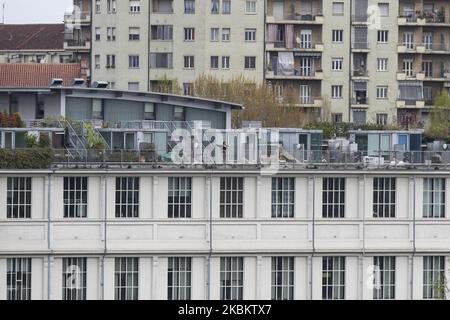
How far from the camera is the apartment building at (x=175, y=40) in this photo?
81.7 m

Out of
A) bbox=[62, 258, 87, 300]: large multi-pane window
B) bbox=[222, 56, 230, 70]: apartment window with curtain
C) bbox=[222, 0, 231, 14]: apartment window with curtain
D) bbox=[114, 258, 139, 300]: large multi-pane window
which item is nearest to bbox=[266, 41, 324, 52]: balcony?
bbox=[222, 56, 230, 70]: apartment window with curtain

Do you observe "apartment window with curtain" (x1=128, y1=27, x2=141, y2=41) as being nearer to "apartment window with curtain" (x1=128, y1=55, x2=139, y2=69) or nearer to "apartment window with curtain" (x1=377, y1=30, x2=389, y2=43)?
"apartment window with curtain" (x1=128, y1=55, x2=139, y2=69)

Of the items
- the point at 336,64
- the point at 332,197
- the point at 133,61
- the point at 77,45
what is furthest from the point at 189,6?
the point at 332,197

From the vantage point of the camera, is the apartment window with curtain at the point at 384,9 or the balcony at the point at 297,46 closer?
the balcony at the point at 297,46

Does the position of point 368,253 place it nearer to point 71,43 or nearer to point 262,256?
point 262,256

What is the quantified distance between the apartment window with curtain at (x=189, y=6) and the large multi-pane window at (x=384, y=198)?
44060 mm

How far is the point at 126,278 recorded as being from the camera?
123ft

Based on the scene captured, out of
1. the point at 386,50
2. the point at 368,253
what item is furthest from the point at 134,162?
the point at 386,50

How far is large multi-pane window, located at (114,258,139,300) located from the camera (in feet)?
123

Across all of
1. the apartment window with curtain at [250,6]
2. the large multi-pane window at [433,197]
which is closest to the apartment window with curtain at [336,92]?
the apartment window with curtain at [250,6]

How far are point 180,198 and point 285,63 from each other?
45.2m

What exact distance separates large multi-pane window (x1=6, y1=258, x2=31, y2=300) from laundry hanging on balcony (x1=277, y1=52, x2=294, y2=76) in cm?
4672

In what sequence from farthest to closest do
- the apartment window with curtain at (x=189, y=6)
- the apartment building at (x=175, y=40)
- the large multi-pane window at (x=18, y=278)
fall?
the apartment window with curtain at (x=189, y=6)
the apartment building at (x=175, y=40)
the large multi-pane window at (x=18, y=278)

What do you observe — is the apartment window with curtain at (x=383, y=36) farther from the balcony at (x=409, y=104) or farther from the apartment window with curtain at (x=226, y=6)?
the apartment window with curtain at (x=226, y=6)
